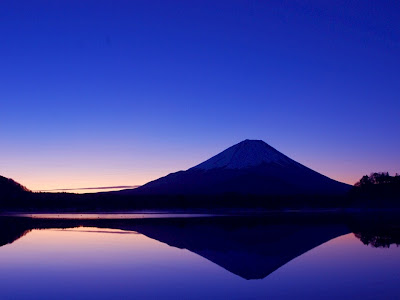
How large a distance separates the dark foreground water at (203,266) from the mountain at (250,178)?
9437cm

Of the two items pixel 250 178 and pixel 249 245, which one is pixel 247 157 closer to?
pixel 250 178

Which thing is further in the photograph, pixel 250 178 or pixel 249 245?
pixel 250 178

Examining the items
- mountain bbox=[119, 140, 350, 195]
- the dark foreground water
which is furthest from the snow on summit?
the dark foreground water

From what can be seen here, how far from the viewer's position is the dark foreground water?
1221cm

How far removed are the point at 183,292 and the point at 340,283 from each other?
A: 3.92 metres

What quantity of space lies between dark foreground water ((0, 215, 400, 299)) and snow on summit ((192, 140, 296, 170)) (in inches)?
4802

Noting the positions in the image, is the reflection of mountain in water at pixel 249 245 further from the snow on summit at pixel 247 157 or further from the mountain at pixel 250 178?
the snow on summit at pixel 247 157

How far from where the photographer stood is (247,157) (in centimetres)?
15300

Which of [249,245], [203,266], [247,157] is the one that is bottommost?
[203,266]

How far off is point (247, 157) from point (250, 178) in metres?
18.2

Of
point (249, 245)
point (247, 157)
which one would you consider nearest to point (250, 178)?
point (247, 157)

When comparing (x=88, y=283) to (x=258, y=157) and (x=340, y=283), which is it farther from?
(x=258, y=157)

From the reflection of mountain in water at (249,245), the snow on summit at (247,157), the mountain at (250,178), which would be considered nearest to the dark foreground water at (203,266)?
the reflection of mountain in water at (249,245)

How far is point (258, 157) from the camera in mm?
153000
